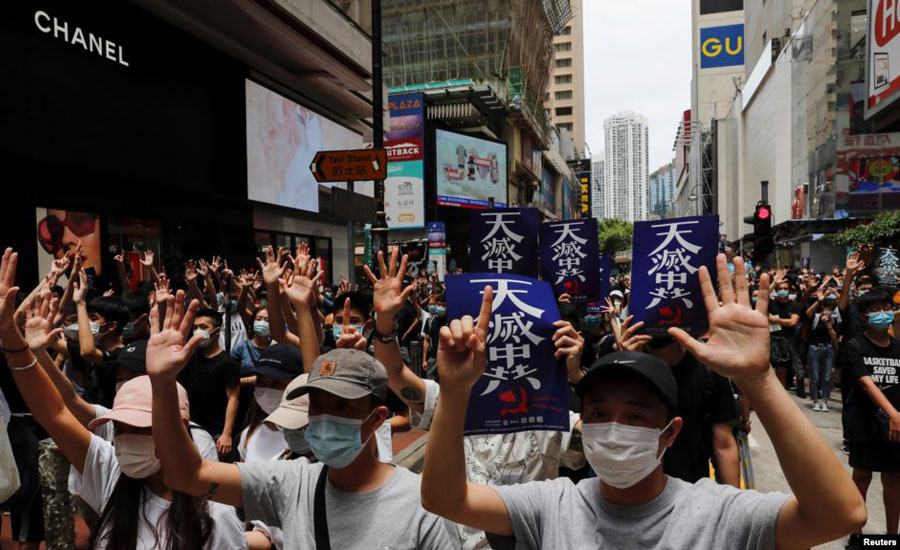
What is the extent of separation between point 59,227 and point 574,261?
30.4 feet

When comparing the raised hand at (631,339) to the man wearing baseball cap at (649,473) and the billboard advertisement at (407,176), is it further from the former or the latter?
the billboard advertisement at (407,176)

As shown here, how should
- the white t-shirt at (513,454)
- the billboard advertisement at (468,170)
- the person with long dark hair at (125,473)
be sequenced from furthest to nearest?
the billboard advertisement at (468,170) < the white t-shirt at (513,454) < the person with long dark hair at (125,473)

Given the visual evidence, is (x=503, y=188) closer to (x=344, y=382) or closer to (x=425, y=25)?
(x=425, y=25)

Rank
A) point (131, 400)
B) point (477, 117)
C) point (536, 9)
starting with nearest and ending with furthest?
point (131, 400)
point (477, 117)
point (536, 9)

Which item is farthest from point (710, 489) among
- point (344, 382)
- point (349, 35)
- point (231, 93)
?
point (349, 35)

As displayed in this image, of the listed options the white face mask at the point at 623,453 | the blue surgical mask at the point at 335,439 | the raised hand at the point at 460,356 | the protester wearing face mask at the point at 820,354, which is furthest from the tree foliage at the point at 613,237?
the raised hand at the point at 460,356

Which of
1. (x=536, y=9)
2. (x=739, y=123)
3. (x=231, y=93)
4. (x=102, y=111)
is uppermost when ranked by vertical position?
(x=536, y=9)

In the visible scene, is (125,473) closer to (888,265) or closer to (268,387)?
(268,387)

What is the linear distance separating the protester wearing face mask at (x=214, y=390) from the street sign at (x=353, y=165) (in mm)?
4051

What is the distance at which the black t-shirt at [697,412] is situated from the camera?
3562 mm

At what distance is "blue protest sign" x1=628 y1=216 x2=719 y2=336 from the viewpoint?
381 centimetres

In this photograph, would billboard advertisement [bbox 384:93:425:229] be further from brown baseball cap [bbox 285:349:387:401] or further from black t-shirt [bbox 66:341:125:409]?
brown baseball cap [bbox 285:349:387:401]

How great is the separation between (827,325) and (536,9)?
4785 cm

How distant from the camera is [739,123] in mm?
63375
